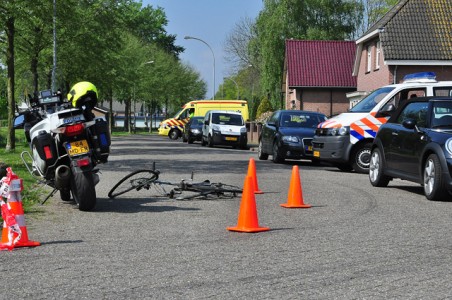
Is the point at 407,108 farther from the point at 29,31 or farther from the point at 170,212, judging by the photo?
the point at 29,31

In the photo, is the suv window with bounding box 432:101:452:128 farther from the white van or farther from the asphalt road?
the white van

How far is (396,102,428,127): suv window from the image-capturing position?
1377 cm

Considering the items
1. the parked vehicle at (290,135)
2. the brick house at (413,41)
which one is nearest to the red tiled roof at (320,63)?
the brick house at (413,41)

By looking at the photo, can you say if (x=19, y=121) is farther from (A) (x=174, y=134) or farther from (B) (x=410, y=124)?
(A) (x=174, y=134)

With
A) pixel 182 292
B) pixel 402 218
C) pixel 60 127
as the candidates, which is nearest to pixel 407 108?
pixel 402 218

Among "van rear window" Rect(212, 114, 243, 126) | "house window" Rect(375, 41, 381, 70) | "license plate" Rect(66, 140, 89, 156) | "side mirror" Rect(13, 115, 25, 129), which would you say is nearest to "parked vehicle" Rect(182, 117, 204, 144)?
"van rear window" Rect(212, 114, 243, 126)

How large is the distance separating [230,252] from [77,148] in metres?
3.83

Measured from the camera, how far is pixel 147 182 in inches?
489

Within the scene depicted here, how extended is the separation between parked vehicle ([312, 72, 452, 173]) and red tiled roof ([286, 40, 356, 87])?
128 ft

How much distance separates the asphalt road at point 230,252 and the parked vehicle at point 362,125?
20.6ft

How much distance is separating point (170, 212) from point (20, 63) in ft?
97.9

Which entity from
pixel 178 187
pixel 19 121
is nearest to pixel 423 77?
pixel 178 187

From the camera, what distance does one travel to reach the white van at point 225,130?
38344mm

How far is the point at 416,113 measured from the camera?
14117 mm
